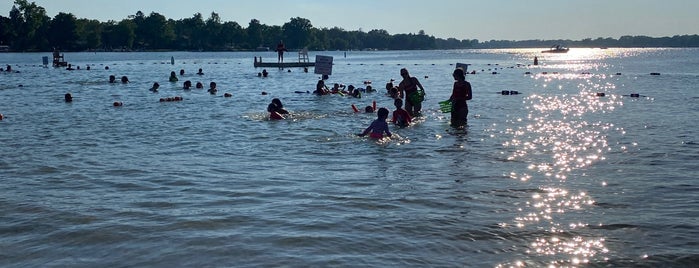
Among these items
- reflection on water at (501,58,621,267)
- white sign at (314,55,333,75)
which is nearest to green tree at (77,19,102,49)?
white sign at (314,55,333,75)

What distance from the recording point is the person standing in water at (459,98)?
58.9ft

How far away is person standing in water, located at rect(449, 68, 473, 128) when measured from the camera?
58.9 feet

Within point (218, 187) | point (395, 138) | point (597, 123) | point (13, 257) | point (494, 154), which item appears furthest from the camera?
point (597, 123)

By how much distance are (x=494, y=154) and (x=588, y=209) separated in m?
4.94

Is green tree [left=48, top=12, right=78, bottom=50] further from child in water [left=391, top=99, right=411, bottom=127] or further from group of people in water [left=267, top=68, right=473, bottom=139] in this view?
child in water [left=391, top=99, right=411, bottom=127]

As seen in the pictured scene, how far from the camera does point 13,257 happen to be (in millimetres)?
7074

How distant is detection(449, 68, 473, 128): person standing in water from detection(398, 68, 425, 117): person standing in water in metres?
2.18

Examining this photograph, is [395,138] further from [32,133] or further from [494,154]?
[32,133]

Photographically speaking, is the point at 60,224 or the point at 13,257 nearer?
the point at 13,257

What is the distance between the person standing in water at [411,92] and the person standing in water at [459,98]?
7.15 ft

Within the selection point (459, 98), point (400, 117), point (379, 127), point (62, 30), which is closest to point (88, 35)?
point (62, 30)

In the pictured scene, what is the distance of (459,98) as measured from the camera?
1845cm

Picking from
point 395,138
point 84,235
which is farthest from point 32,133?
point 84,235

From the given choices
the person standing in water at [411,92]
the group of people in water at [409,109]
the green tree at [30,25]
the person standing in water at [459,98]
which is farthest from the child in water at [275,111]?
the green tree at [30,25]
